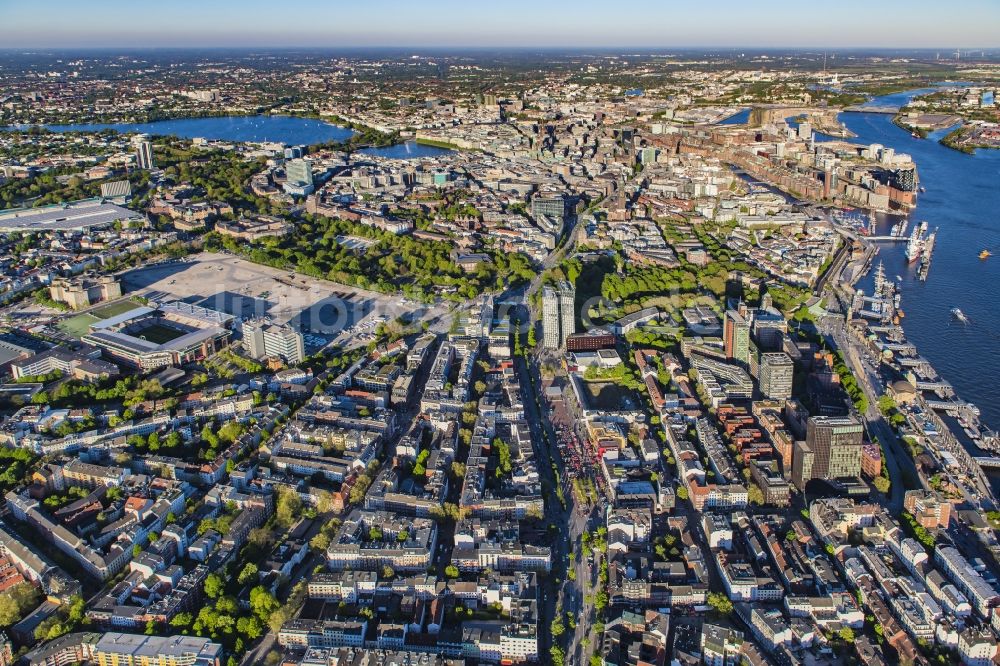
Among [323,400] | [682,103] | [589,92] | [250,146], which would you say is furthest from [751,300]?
[589,92]

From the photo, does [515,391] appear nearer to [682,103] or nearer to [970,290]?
[970,290]

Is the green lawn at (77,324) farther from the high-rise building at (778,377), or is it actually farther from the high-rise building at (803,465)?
the high-rise building at (803,465)

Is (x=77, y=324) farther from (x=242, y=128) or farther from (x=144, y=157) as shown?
(x=242, y=128)

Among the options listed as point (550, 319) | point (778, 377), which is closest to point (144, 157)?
point (550, 319)

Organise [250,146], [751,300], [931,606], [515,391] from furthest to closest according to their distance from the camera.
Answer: [250,146] < [751,300] < [515,391] < [931,606]

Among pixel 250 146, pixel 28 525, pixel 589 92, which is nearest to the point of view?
pixel 28 525

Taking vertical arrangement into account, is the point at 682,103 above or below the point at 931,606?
above

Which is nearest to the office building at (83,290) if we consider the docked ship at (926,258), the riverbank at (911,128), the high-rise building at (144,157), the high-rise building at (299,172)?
the high-rise building at (299,172)
